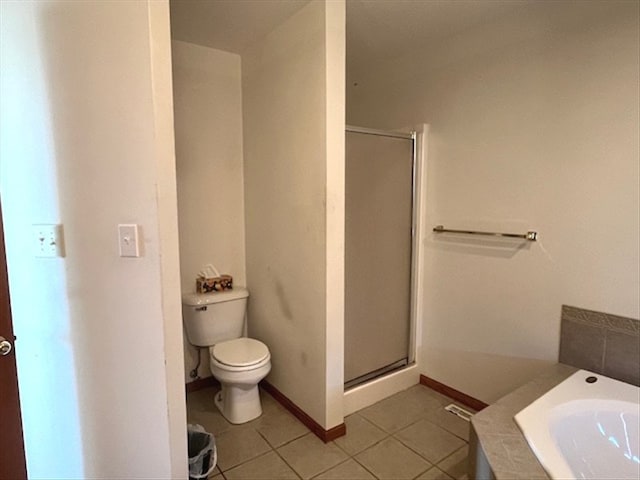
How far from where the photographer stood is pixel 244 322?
2754 mm

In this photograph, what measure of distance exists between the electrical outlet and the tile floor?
127cm

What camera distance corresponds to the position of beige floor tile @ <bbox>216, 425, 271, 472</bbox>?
1921 mm

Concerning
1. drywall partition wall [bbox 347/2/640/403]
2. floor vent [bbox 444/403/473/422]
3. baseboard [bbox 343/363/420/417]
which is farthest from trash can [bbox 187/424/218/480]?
drywall partition wall [bbox 347/2/640/403]

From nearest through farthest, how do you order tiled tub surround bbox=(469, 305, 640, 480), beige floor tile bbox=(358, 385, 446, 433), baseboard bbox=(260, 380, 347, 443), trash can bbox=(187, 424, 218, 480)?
tiled tub surround bbox=(469, 305, 640, 480), trash can bbox=(187, 424, 218, 480), baseboard bbox=(260, 380, 347, 443), beige floor tile bbox=(358, 385, 446, 433)

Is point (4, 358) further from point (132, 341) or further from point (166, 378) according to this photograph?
point (166, 378)

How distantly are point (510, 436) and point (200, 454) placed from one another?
51.3 inches

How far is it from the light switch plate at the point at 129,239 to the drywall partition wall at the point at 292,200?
94cm

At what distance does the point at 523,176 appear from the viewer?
2045 millimetres

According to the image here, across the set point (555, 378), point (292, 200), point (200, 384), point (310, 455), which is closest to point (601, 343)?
point (555, 378)

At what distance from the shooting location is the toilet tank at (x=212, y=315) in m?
2.41

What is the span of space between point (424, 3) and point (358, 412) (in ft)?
7.66

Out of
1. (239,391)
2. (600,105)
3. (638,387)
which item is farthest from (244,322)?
(600,105)

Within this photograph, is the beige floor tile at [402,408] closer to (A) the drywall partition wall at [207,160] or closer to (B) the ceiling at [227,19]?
(A) the drywall partition wall at [207,160]

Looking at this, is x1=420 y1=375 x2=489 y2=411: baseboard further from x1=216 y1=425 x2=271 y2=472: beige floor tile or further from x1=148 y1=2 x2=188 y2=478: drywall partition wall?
x1=148 y1=2 x2=188 y2=478: drywall partition wall
